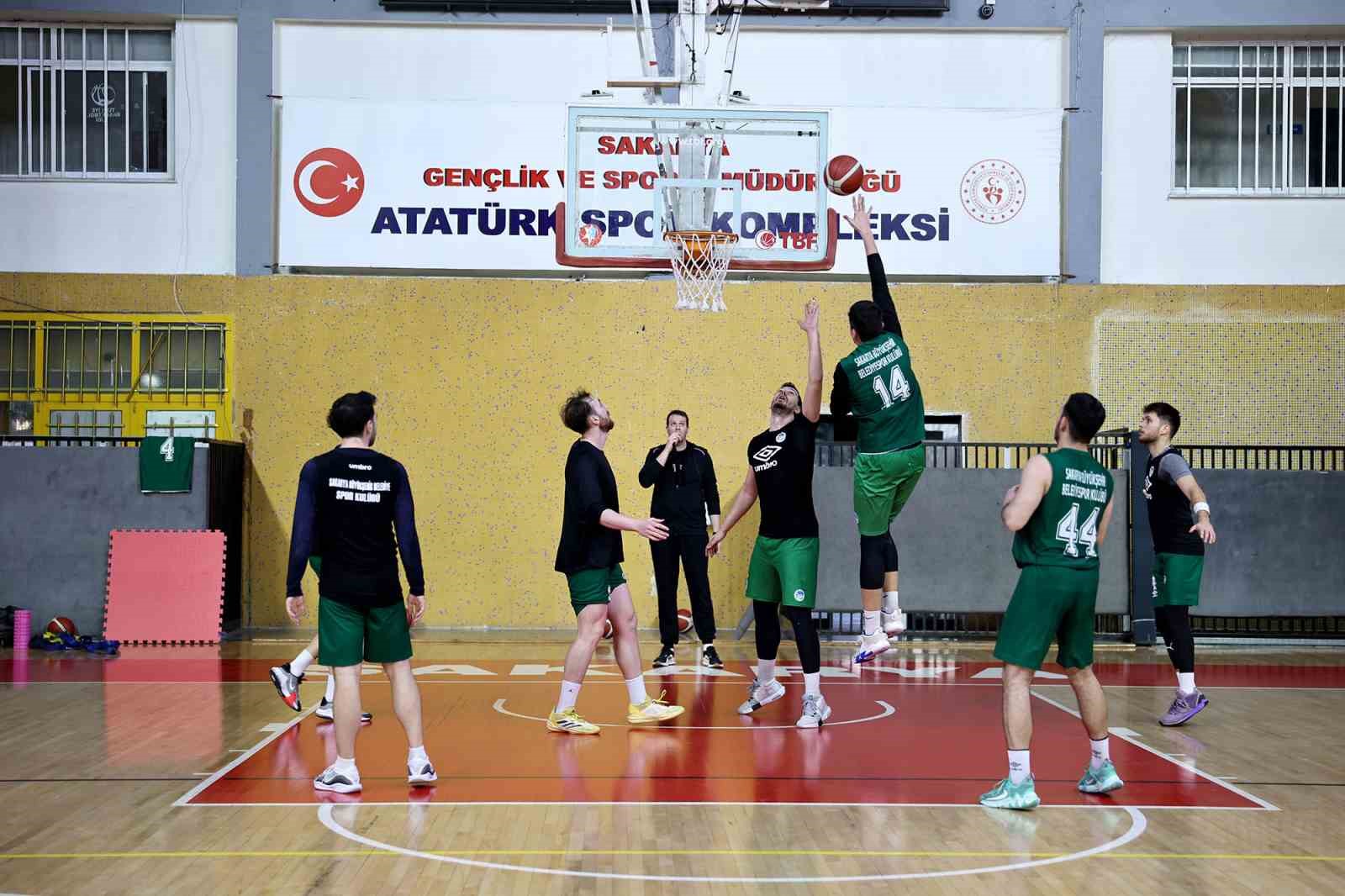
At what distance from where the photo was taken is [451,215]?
15234mm

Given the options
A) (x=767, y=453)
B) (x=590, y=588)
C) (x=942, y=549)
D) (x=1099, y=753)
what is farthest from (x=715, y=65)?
(x=1099, y=753)

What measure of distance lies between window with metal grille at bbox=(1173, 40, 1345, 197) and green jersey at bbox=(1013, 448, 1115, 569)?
35.6 ft

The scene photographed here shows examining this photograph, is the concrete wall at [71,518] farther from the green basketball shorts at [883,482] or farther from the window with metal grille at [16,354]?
the green basketball shorts at [883,482]

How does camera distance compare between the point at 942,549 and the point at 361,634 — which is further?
the point at 942,549

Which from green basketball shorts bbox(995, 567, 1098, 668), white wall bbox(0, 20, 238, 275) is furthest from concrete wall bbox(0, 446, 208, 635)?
green basketball shorts bbox(995, 567, 1098, 668)

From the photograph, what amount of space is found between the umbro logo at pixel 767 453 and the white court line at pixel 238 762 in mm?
3545

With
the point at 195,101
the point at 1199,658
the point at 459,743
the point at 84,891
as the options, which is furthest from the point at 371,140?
the point at 84,891

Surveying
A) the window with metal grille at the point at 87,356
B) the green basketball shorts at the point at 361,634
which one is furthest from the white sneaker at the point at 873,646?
the window with metal grille at the point at 87,356

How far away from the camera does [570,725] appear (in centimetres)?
820

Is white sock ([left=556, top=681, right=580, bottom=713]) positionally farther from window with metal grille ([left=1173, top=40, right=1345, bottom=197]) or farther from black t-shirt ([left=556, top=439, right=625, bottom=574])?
window with metal grille ([left=1173, top=40, right=1345, bottom=197])

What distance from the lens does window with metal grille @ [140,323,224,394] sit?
594 inches

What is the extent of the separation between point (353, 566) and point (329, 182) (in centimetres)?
975

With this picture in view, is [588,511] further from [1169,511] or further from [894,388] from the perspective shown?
[1169,511]

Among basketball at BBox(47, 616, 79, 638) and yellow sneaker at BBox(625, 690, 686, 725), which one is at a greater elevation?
yellow sneaker at BBox(625, 690, 686, 725)
